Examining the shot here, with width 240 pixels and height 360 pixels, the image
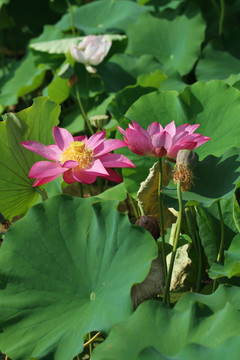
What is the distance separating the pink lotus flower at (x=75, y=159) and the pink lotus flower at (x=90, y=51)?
87 cm

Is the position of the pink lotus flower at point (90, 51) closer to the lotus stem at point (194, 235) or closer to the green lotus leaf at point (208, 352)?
the lotus stem at point (194, 235)

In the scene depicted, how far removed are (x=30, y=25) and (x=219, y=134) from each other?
2.35 meters

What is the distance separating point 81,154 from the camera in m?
1.17

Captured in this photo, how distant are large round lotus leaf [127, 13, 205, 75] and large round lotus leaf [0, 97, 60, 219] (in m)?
1.28

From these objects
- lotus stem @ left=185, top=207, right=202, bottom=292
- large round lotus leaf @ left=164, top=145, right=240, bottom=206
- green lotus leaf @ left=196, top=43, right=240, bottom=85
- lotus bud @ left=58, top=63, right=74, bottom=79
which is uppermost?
large round lotus leaf @ left=164, top=145, right=240, bottom=206

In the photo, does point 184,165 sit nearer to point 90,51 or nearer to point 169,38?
point 90,51

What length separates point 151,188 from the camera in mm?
1249

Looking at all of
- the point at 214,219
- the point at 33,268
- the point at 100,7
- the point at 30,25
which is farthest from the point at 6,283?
the point at 30,25

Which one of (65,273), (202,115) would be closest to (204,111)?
(202,115)

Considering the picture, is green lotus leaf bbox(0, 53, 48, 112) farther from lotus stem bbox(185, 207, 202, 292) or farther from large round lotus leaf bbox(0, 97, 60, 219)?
lotus stem bbox(185, 207, 202, 292)

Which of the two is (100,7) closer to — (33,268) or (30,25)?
(30,25)

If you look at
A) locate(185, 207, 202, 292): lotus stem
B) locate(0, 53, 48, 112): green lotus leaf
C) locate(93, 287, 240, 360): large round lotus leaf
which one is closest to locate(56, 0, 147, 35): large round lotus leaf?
locate(0, 53, 48, 112): green lotus leaf

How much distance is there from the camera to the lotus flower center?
1.16 m

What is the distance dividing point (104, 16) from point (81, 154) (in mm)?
1824
